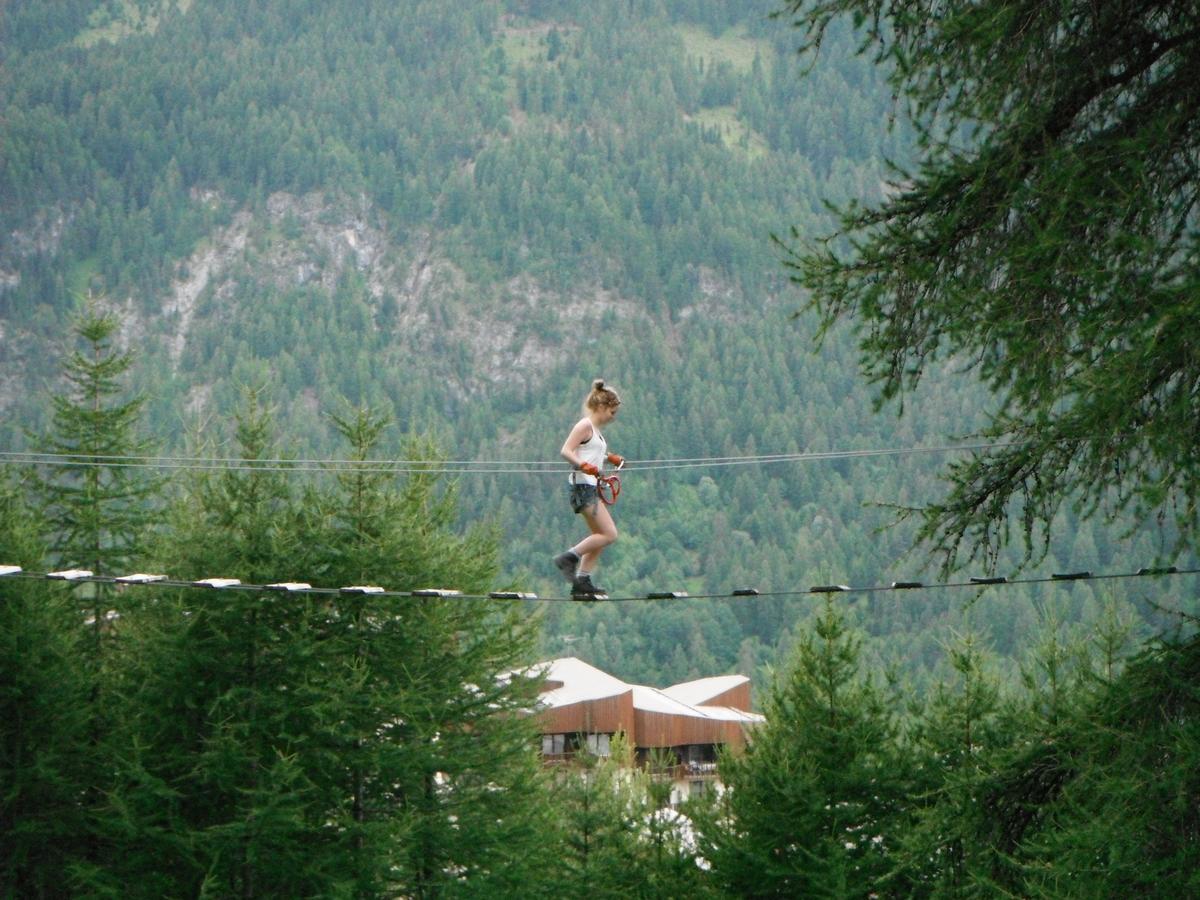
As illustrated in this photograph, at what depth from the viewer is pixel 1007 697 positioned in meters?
24.1

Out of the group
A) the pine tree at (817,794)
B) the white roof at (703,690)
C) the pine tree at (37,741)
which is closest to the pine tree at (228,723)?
the pine tree at (37,741)

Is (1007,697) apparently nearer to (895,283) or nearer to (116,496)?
(116,496)

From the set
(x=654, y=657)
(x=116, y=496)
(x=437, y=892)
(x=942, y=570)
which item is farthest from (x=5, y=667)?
(x=654, y=657)

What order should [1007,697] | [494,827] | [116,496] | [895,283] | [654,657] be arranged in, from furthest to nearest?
[654,657] < [116,496] < [494,827] < [1007,697] < [895,283]

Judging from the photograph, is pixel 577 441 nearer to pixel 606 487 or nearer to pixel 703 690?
pixel 606 487

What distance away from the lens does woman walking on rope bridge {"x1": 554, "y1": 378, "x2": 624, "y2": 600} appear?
483 inches

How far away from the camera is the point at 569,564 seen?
13.1 m

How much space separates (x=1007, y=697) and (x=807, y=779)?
329 cm

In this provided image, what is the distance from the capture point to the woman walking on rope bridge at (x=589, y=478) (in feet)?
40.2

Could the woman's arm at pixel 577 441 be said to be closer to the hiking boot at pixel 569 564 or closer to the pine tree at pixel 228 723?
the hiking boot at pixel 569 564

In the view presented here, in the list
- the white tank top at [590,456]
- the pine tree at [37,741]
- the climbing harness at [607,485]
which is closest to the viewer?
the white tank top at [590,456]

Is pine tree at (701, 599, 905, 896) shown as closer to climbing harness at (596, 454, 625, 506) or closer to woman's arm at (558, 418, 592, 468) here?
climbing harness at (596, 454, 625, 506)

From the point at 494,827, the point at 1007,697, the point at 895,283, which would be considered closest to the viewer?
the point at 895,283

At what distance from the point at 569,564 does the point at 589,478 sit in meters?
0.93
